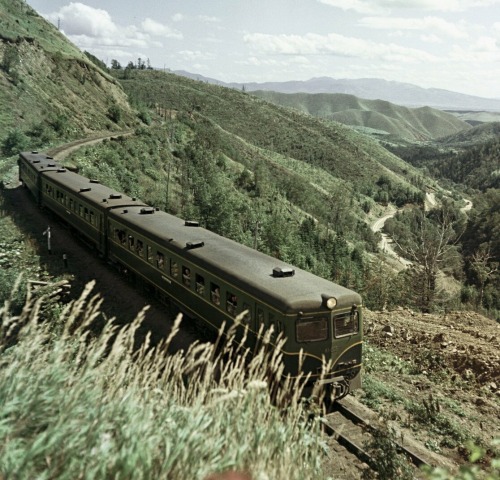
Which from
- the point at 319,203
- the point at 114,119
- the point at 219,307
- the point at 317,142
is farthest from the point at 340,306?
the point at 317,142

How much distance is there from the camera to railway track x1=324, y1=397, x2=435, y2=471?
1009cm

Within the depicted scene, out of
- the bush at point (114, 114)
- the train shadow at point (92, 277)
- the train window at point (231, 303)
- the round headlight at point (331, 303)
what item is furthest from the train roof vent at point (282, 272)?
the bush at point (114, 114)

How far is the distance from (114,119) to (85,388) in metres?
81.8

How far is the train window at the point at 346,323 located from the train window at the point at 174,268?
600 centimetres

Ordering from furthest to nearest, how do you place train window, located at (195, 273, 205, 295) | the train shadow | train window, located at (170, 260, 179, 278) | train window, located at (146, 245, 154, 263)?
train window, located at (146, 245, 154, 263)
the train shadow
train window, located at (170, 260, 179, 278)
train window, located at (195, 273, 205, 295)

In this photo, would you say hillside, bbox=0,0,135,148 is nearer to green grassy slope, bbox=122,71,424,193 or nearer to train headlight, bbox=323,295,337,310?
train headlight, bbox=323,295,337,310

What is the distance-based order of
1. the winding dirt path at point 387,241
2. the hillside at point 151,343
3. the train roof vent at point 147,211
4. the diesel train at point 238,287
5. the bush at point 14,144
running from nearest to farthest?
1. the hillside at point 151,343
2. the diesel train at point 238,287
3. the train roof vent at point 147,211
4. the bush at point 14,144
5. the winding dirt path at point 387,241

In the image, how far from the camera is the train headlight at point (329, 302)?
11.4 m

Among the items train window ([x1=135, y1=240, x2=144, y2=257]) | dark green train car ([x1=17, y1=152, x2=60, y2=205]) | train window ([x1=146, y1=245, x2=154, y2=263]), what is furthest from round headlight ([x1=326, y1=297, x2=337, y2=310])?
dark green train car ([x1=17, y1=152, x2=60, y2=205])

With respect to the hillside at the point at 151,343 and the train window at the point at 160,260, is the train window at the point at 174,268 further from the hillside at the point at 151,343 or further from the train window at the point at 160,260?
the hillside at the point at 151,343

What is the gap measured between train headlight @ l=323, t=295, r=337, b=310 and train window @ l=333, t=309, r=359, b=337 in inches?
15.1

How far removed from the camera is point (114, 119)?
81562 millimetres

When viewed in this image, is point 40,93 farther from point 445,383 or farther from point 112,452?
point 112,452

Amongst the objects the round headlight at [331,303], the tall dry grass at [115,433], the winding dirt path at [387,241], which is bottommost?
the winding dirt path at [387,241]
